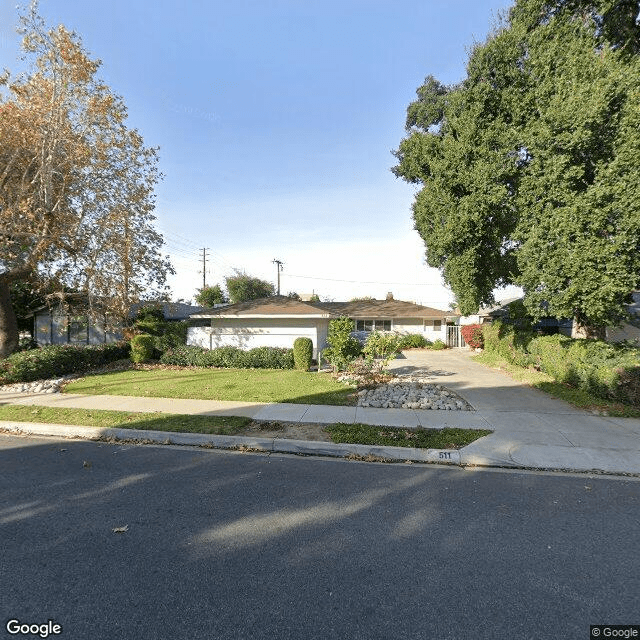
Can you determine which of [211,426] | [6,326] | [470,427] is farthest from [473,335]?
[6,326]

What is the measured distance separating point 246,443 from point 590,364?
981cm

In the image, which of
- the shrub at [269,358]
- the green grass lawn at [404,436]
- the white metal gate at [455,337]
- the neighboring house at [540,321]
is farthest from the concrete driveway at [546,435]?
the white metal gate at [455,337]

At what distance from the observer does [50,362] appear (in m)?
12.2

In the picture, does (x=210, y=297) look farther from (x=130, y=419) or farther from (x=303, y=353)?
(x=130, y=419)

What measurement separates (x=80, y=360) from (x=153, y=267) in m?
4.94

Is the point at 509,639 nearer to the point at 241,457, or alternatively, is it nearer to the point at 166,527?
the point at 166,527

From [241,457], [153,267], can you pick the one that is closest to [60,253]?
[153,267]

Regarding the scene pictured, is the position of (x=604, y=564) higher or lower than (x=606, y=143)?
lower

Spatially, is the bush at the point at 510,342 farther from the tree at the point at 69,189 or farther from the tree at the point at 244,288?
the tree at the point at 244,288

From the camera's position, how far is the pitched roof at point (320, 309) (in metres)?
16.1

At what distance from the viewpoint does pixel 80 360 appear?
1378 centimetres

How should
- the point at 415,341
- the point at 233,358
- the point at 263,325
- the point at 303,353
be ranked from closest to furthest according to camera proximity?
the point at 303,353 < the point at 233,358 < the point at 263,325 < the point at 415,341

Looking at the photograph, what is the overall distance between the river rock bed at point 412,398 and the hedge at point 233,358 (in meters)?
5.42

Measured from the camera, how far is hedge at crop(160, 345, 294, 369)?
14984 millimetres
